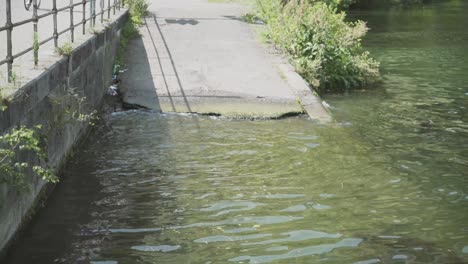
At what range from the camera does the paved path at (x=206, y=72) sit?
41.7 feet

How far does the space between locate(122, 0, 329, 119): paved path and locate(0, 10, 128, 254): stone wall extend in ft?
4.92

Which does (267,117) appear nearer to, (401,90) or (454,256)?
(401,90)

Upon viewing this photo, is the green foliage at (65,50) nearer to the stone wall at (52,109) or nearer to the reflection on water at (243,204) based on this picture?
the stone wall at (52,109)

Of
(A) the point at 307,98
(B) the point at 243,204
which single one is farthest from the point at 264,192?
(A) the point at 307,98

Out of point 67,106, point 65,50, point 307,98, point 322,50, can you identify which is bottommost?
point 307,98

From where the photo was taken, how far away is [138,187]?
8438 mm

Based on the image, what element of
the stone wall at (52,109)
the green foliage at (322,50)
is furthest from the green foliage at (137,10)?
the stone wall at (52,109)

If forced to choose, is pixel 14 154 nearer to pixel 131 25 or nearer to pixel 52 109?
pixel 52 109

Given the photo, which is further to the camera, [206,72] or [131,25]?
[131,25]

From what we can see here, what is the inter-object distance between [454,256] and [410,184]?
223 cm

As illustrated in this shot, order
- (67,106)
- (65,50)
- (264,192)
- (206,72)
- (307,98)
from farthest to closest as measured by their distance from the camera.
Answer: (206,72) → (307,98) → (65,50) → (67,106) → (264,192)

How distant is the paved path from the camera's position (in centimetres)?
1270

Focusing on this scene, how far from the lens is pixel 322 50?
15438 mm

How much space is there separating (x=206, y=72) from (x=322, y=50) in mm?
2848
